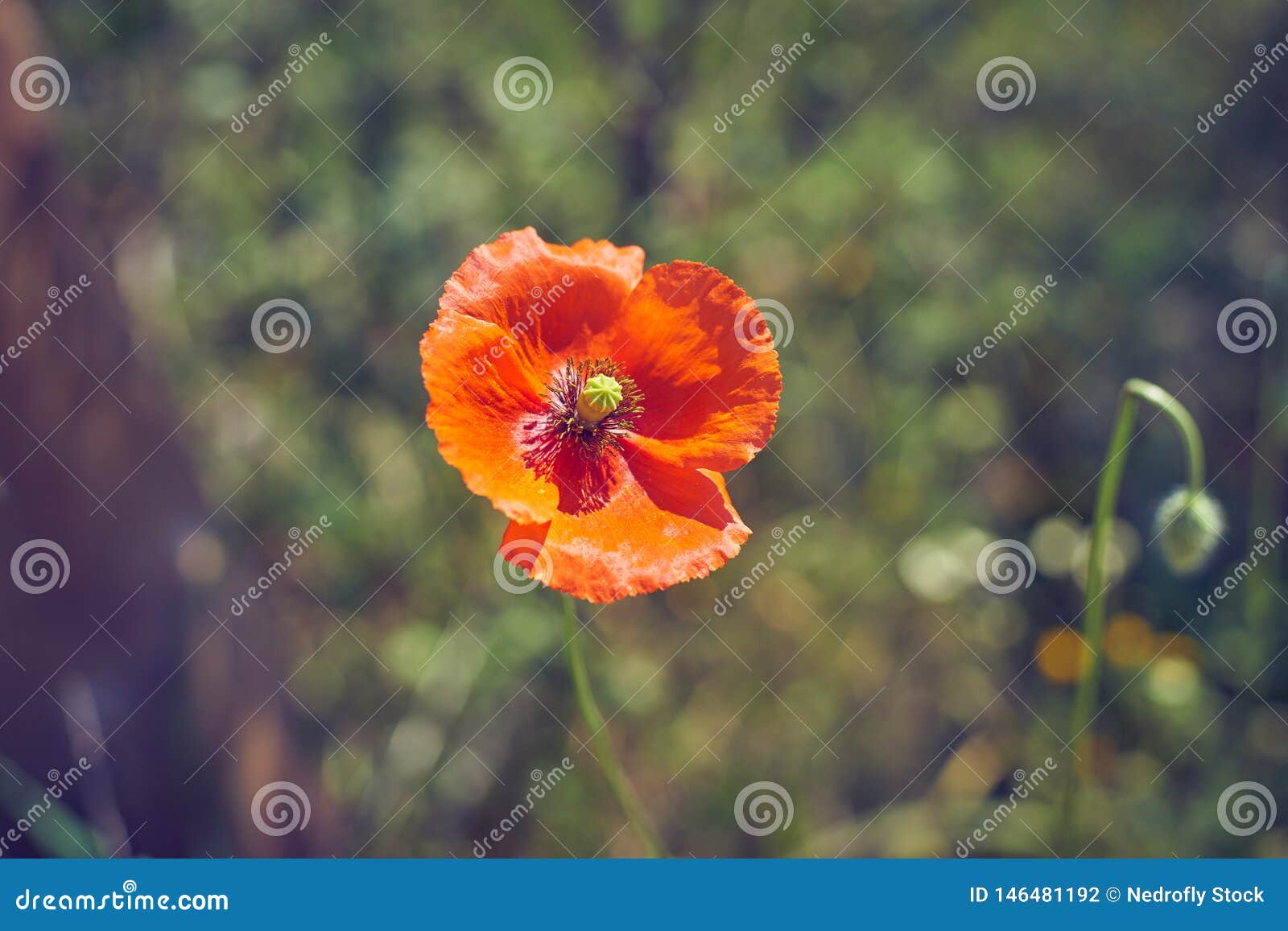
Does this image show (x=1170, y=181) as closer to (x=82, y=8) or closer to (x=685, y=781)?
(x=685, y=781)

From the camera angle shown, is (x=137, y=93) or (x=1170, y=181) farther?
(x=1170, y=181)

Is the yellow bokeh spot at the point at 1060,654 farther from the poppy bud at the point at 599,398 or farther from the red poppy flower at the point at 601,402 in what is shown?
the poppy bud at the point at 599,398

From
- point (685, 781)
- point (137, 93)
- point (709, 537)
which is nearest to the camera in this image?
point (709, 537)

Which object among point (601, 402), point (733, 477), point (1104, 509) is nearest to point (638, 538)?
point (601, 402)

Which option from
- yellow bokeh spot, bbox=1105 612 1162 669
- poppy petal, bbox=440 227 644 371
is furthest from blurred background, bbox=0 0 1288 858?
poppy petal, bbox=440 227 644 371

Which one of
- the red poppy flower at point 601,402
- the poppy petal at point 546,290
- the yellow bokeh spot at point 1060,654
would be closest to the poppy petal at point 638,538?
the red poppy flower at point 601,402

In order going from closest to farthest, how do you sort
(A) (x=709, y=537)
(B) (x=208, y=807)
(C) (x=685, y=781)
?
(A) (x=709, y=537)
(B) (x=208, y=807)
(C) (x=685, y=781)

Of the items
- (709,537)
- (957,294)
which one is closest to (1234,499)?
(957,294)

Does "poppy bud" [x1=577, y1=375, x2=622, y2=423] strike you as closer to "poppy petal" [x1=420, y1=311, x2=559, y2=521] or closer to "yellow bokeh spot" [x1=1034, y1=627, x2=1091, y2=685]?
"poppy petal" [x1=420, y1=311, x2=559, y2=521]
